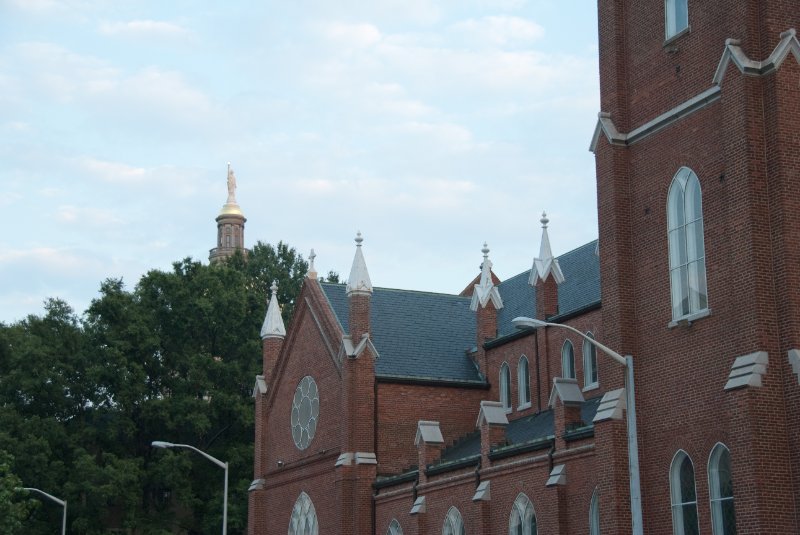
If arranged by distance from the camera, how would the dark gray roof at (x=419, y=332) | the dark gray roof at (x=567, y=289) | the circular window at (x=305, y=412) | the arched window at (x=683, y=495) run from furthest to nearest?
the circular window at (x=305, y=412)
the dark gray roof at (x=419, y=332)
the dark gray roof at (x=567, y=289)
the arched window at (x=683, y=495)

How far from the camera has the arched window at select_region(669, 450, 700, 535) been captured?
2734 centimetres

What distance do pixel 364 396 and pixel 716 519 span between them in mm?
22302

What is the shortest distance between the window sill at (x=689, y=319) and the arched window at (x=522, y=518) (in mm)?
10902

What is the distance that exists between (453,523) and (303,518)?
11.1 meters

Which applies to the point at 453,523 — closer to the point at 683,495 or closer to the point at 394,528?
the point at 394,528

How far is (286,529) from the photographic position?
52562mm

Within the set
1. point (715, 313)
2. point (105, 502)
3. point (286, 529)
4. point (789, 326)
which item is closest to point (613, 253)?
point (715, 313)

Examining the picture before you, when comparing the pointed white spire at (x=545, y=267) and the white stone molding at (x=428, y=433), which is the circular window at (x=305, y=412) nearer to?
the white stone molding at (x=428, y=433)

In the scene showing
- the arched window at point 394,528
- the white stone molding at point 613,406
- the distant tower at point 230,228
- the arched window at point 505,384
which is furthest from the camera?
the distant tower at point 230,228

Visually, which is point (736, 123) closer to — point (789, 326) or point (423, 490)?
point (789, 326)

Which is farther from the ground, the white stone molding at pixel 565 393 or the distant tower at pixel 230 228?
the distant tower at pixel 230 228

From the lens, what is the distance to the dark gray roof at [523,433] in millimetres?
40062

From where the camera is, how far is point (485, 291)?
50.2m

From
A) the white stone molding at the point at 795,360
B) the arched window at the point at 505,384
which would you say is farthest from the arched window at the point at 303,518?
the white stone molding at the point at 795,360
